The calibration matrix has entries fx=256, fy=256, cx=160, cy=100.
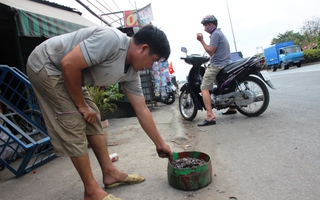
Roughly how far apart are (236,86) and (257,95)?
402 mm

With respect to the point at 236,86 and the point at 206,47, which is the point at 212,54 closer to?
the point at 206,47

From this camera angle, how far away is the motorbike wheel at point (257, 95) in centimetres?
438

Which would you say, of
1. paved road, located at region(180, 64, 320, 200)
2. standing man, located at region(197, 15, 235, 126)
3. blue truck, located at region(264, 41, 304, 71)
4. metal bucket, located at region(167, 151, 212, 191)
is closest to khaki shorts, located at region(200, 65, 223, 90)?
standing man, located at region(197, 15, 235, 126)

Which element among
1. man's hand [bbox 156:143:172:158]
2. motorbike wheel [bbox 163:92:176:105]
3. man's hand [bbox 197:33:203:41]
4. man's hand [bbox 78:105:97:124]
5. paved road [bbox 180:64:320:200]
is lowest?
paved road [bbox 180:64:320:200]

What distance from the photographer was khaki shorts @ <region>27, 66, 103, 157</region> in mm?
1839

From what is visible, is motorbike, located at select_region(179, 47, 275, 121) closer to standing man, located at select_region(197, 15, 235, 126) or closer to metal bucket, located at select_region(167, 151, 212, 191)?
standing man, located at select_region(197, 15, 235, 126)

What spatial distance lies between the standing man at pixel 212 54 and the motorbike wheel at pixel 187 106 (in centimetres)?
56

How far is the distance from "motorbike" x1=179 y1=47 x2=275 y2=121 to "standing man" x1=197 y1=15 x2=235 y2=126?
0.15 meters

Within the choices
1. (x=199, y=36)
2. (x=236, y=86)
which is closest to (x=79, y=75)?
(x=199, y=36)

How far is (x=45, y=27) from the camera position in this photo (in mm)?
4551

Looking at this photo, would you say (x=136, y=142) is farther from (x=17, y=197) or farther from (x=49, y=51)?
(x=49, y=51)

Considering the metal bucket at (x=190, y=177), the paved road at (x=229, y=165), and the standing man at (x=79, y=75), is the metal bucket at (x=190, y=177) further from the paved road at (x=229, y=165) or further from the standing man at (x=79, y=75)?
the standing man at (x=79, y=75)

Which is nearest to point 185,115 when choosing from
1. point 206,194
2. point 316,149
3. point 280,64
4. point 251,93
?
point 251,93

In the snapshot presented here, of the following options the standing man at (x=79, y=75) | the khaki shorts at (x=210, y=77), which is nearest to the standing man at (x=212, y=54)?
the khaki shorts at (x=210, y=77)
